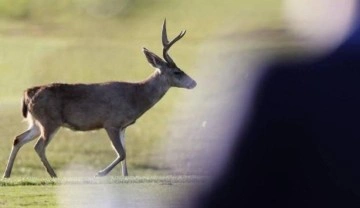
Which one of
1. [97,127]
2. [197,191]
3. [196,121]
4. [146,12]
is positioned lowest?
[146,12]

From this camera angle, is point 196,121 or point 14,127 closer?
point 14,127

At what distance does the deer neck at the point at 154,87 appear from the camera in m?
18.8

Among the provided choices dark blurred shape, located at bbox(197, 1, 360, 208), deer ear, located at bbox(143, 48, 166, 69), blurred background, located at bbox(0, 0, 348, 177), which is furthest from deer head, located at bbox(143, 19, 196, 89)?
dark blurred shape, located at bbox(197, 1, 360, 208)

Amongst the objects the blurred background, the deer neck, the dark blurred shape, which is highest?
the dark blurred shape

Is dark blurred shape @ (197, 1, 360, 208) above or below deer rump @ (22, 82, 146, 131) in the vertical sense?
above

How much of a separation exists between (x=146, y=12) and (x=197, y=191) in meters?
32.3

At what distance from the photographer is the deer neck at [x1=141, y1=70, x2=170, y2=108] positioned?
1875 cm

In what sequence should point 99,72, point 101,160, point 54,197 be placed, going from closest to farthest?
point 54,197 < point 101,160 < point 99,72

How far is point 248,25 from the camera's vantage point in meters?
44.7

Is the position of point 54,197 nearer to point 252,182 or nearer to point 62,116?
point 252,182

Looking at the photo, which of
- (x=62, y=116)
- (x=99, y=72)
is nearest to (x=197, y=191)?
(x=62, y=116)

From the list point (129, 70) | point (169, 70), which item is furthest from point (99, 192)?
point (129, 70)

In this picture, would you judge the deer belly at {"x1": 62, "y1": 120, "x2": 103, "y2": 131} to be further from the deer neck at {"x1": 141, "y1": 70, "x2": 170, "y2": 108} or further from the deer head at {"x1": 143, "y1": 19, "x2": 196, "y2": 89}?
the deer head at {"x1": 143, "y1": 19, "x2": 196, "y2": 89}

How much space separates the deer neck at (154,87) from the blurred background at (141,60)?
1.11 m
